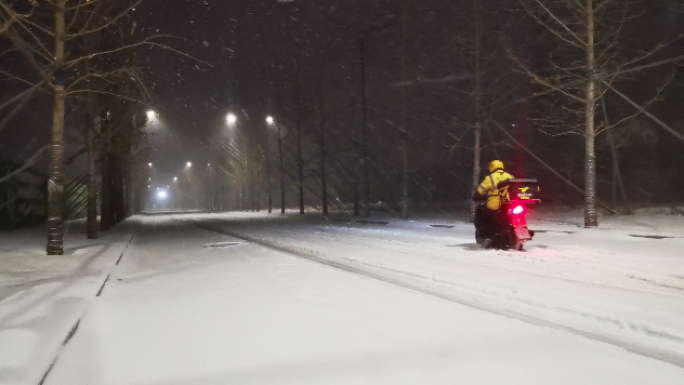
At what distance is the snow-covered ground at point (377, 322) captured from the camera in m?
4.52

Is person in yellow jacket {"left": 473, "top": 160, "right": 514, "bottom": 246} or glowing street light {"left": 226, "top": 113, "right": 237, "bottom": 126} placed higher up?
glowing street light {"left": 226, "top": 113, "right": 237, "bottom": 126}

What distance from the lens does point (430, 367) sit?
4.55 m

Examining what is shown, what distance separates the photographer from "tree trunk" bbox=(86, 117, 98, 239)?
18.7 meters

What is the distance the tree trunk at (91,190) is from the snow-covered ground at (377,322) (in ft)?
25.8

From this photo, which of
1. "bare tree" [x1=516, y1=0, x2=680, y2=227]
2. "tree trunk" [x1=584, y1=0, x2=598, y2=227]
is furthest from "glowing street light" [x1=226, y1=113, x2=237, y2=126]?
"tree trunk" [x1=584, y1=0, x2=598, y2=227]

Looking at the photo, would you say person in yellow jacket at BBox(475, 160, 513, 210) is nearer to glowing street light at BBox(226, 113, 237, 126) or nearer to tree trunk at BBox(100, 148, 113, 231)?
tree trunk at BBox(100, 148, 113, 231)

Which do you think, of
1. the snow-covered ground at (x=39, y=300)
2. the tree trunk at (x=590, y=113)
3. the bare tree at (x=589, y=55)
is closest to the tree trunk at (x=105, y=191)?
the snow-covered ground at (x=39, y=300)

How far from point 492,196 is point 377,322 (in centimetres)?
627

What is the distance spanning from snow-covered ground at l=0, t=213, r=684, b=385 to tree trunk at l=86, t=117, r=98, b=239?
7875 mm

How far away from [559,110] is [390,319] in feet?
59.3

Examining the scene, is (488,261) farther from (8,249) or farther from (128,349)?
(8,249)

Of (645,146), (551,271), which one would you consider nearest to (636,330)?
(551,271)

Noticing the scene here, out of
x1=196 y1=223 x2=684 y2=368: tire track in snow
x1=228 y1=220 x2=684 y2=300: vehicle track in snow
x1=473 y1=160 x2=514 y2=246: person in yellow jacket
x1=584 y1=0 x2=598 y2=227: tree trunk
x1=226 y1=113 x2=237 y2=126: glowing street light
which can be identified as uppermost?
x1=226 y1=113 x2=237 y2=126: glowing street light

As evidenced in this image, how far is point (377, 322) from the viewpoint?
19.8ft
